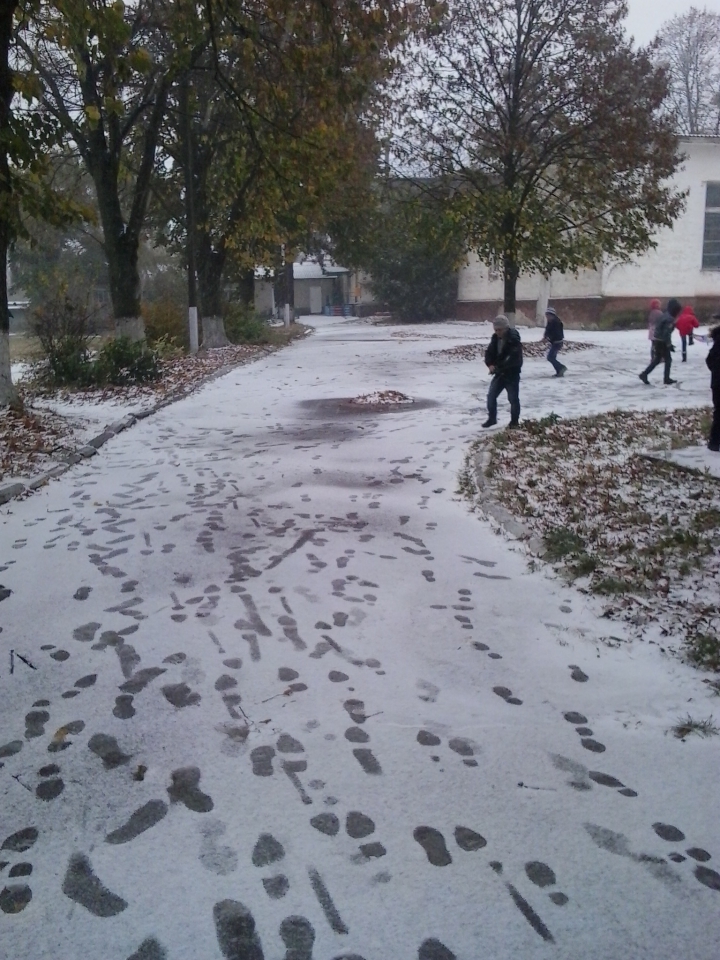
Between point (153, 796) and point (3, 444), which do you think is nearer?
point (153, 796)

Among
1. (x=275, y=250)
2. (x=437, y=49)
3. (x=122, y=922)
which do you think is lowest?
(x=122, y=922)

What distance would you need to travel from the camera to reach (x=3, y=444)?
11.5m

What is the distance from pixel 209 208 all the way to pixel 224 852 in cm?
2917

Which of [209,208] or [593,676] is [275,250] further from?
[593,676]

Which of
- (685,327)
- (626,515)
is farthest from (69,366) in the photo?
(685,327)

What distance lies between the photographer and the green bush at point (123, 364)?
1850 cm

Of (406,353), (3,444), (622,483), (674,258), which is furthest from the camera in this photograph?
(674,258)

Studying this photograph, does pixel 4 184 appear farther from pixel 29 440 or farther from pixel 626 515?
pixel 626 515

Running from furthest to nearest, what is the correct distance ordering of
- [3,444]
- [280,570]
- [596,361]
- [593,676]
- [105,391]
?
[596,361]
[105,391]
[3,444]
[280,570]
[593,676]

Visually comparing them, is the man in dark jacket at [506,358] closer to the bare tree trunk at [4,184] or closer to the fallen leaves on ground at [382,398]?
the fallen leaves on ground at [382,398]

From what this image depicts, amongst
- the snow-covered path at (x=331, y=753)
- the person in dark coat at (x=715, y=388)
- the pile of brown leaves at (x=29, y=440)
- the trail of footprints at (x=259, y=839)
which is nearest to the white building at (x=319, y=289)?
the pile of brown leaves at (x=29, y=440)

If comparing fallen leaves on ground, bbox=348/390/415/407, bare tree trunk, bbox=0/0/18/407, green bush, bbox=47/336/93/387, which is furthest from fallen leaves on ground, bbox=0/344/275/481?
fallen leaves on ground, bbox=348/390/415/407

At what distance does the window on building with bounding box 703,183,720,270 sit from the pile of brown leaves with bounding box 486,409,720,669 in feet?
125

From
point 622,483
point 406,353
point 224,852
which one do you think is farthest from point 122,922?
point 406,353
